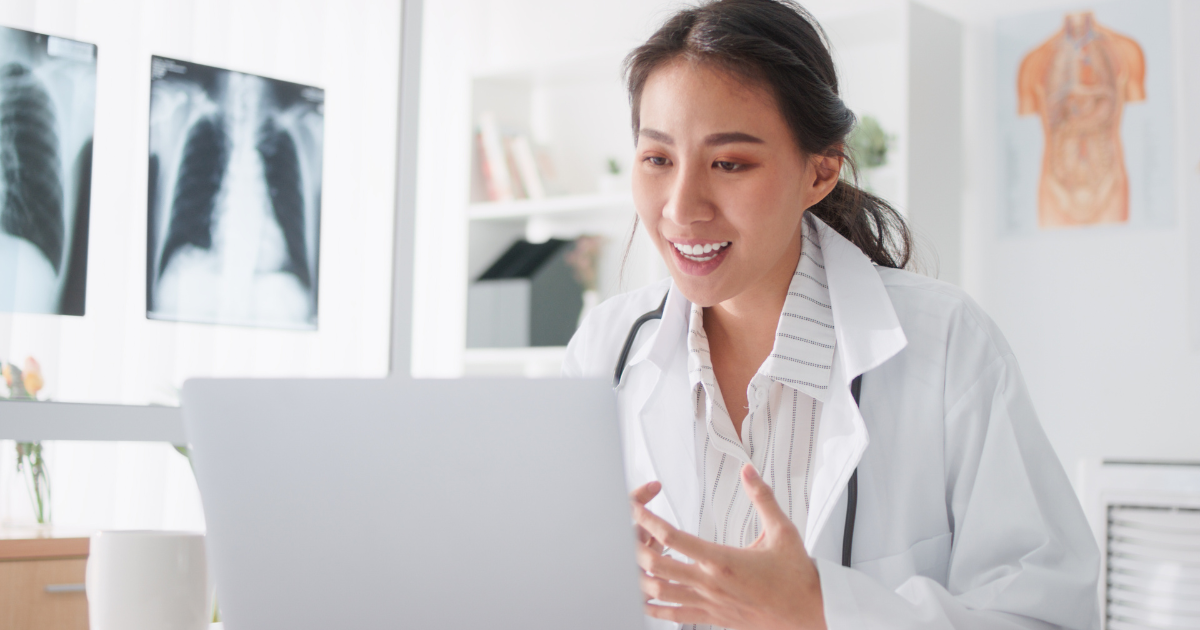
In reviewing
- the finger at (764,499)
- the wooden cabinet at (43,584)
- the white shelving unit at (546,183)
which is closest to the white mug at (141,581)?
the wooden cabinet at (43,584)

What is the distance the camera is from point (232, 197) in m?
1.29

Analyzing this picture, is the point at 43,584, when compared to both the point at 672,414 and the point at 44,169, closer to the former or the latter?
the point at 44,169

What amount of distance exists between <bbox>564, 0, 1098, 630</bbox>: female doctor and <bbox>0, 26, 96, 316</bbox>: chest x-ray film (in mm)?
637

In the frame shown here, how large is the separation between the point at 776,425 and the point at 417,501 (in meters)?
0.68

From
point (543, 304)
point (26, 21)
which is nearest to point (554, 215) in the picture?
point (543, 304)

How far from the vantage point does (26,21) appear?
1.09 meters

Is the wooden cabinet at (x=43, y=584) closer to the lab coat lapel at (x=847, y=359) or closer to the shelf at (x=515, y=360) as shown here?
the lab coat lapel at (x=847, y=359)

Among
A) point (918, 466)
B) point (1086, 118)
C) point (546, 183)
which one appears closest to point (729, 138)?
point (918, 466)

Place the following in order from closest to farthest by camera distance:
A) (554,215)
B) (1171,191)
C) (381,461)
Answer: (381,461)
(1171,191)
(554,215)

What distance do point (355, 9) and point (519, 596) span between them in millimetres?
1043

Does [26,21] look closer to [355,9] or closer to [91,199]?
[91,199]

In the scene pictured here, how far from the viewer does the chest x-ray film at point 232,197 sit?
1.21m

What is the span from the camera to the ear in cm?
126

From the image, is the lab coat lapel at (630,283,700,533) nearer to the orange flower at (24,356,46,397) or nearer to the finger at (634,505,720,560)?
the finger at (634,505,720,560)
